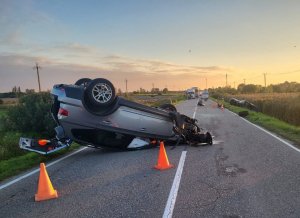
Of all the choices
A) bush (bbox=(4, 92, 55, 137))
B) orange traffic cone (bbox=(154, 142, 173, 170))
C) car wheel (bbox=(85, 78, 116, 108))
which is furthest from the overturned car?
bush (bbox=(4, 92, 55, 137))

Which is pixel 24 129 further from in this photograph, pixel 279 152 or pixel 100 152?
pixel 279 152

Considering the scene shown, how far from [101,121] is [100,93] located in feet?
2.49

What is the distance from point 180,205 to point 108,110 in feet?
17.1

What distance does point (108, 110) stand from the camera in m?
10.5

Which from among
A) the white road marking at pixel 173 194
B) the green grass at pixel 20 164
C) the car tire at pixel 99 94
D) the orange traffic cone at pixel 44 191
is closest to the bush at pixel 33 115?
the green grass at pixel 20 164

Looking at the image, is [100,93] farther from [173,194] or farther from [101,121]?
[173,194]

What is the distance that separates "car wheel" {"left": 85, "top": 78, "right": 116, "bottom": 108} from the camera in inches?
400

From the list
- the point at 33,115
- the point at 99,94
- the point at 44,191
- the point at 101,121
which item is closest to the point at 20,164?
the point at 101,121

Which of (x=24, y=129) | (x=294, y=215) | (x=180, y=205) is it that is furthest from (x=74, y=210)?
(x=24, y=129)

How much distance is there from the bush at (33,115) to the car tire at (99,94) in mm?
6075

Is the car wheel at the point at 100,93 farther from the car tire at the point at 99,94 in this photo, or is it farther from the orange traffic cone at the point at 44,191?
the orange traffic cone at the point at 44,191

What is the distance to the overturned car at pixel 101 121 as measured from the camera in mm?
10109

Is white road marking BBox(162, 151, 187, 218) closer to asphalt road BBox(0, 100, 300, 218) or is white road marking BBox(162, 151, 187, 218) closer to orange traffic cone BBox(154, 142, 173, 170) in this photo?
asphalt road BBox(0, 100, 300, 218)

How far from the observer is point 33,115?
54.4ft
